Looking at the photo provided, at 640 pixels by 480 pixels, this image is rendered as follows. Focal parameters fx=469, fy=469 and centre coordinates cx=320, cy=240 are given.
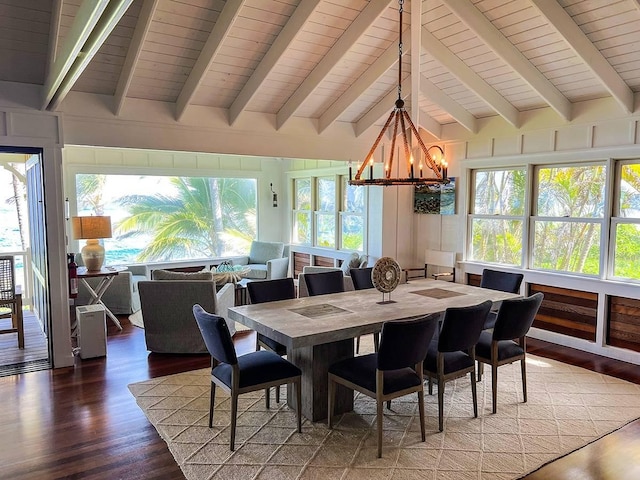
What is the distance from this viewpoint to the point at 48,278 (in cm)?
444

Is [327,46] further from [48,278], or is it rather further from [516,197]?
[48,278]

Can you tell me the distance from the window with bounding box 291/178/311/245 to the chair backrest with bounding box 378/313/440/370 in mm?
5682

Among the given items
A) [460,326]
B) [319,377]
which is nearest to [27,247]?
[319,377]

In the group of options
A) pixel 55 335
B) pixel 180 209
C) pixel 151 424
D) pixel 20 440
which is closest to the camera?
pixel 20 440

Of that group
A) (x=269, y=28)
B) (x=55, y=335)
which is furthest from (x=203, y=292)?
(x=269, y=28)

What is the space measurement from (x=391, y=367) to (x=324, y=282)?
6.04 ft

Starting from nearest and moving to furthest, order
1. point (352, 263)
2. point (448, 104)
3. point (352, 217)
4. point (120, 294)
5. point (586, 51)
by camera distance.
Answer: point (586, 51) < point (448, 104) < point (352, 263) < point (120, 294) < point (352, 217)

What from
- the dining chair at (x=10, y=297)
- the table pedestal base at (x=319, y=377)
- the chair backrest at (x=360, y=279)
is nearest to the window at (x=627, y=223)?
the chair backrest at (x=360, y=279)

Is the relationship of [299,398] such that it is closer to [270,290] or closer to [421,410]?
[421,410]

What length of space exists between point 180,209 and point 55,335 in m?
4.02

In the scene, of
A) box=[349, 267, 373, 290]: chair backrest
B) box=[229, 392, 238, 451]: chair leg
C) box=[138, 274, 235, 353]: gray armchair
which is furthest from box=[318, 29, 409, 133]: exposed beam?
box=[229, 392, 238, 451]: chair leg

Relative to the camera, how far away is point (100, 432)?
3277mm

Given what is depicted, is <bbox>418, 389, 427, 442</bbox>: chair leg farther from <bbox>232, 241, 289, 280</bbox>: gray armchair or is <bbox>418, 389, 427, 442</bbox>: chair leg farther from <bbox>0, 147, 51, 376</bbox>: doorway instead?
<bbox>232, 241, 289, 280</bbox>: gray armchair

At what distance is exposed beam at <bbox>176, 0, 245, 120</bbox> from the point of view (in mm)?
3707
